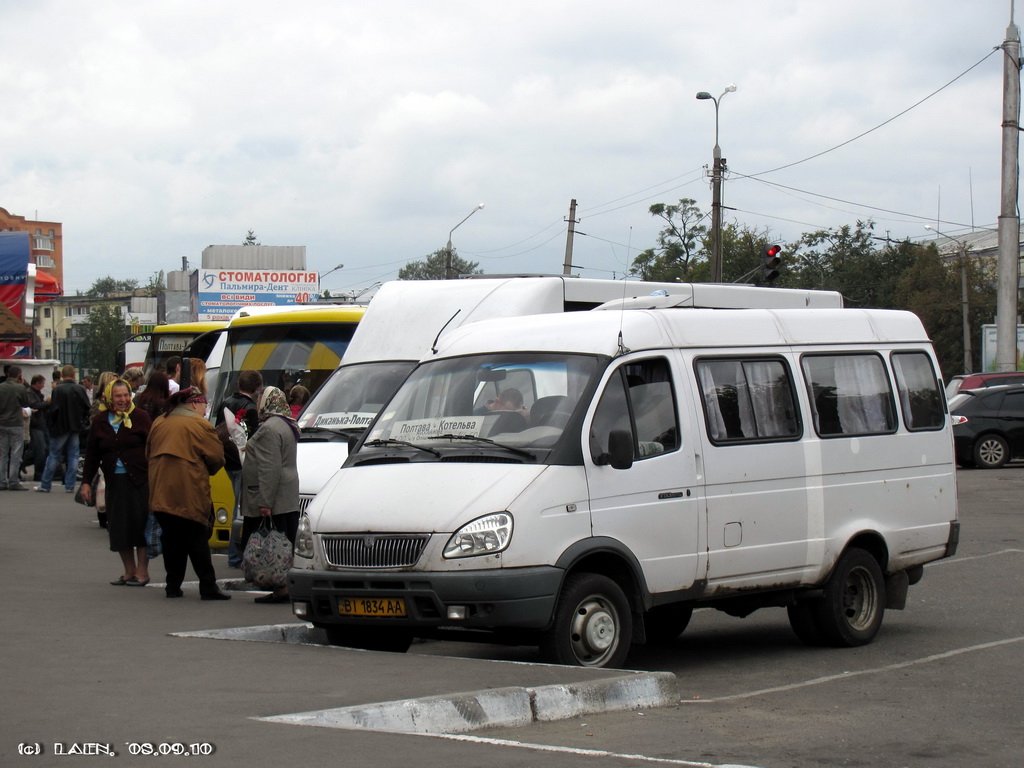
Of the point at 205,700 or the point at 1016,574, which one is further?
the point at 1016,574

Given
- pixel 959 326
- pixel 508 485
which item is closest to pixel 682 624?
pixel 508 485

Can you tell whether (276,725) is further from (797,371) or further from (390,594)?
(797,371)

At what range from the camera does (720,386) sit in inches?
364

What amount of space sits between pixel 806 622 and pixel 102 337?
115 meters

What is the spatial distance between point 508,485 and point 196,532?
12.4 feet

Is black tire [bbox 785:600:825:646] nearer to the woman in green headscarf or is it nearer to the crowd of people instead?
the crowd of people

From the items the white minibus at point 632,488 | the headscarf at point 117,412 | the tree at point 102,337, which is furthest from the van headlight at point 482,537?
the tree at point 102,337

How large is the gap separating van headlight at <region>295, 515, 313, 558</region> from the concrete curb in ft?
7.21

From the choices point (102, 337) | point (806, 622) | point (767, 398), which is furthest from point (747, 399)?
point (102, 337)

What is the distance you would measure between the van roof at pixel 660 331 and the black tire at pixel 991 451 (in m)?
19.2

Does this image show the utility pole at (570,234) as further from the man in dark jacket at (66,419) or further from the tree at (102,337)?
the tree at (102,337)

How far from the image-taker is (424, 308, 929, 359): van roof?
881cm

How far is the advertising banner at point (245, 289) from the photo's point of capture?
155 ft

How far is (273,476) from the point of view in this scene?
35.4 feet
